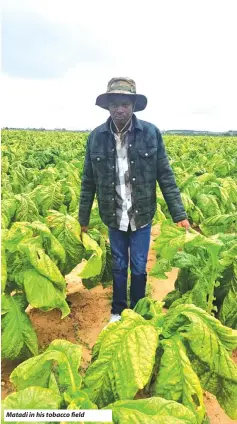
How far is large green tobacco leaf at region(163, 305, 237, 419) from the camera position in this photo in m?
2.20

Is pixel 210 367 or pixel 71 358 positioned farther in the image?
pixel 210 367

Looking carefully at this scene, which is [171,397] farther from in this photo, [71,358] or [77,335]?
[77,335]

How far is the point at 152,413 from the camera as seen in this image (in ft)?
5.95

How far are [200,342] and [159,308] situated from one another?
396 mm

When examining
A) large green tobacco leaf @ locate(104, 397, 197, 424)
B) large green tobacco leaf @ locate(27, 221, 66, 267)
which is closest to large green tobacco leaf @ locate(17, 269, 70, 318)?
large green tobacco leaf @ locate(27, 221, 66, 267)

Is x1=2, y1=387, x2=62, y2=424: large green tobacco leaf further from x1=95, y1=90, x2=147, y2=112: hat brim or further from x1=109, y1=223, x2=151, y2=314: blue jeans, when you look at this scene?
x1=95, y1=90, x2=147, y2=112: hat brim

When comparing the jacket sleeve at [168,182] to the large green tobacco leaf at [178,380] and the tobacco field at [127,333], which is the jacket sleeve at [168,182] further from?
the large green tobacco leaf at [178,380]

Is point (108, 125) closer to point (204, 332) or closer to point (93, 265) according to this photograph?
point (93, 265)

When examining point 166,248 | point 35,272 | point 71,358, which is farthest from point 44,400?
point 166,248

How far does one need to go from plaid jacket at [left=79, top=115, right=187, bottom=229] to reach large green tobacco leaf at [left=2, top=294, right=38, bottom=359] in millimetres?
998

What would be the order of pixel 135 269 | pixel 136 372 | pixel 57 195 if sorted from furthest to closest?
pixel 57 195, pixel 135 269, pixel 136 372

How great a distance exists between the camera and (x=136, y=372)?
199cm

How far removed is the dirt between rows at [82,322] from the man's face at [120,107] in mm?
1633

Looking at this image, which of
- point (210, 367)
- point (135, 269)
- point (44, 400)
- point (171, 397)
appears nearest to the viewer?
point (44, 400)
